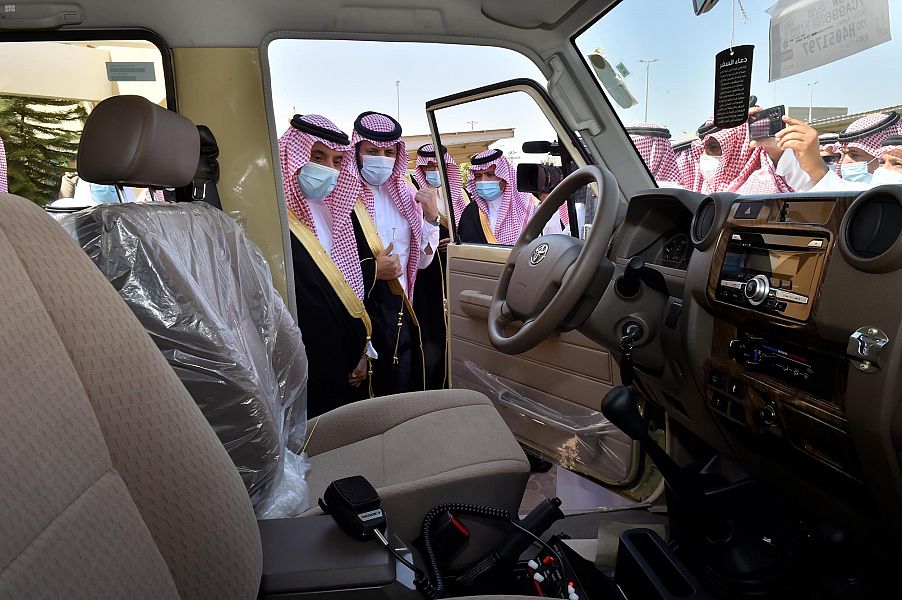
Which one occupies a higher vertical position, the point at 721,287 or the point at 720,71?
the point at 720,71

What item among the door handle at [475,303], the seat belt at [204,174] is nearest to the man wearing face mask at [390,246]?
the door handle at [475,303]

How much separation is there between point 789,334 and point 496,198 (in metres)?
3.27

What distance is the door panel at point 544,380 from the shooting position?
206 cm

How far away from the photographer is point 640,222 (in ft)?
5.51

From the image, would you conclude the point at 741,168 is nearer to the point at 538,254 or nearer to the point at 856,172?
the point at 856,172

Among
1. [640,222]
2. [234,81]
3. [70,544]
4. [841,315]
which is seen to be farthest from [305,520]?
[234,81]

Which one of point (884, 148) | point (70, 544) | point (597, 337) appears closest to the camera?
point (70, 544)

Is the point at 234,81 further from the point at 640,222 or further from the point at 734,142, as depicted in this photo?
the point at 734,142

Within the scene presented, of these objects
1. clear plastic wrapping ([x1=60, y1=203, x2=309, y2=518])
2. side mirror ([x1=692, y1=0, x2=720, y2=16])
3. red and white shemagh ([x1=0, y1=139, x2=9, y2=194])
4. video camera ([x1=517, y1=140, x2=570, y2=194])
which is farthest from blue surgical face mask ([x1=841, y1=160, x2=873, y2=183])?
red and white shemagh ([x1=0, y1=139, x2=9, y2=194])

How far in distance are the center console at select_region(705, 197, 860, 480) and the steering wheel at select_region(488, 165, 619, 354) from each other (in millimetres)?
252

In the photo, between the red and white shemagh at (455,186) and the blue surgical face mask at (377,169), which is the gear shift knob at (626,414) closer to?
the red and white shemagh at (455,186)

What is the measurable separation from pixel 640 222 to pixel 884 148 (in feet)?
1.76

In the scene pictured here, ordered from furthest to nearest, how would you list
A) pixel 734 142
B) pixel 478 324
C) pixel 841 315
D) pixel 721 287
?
pixel 478 324, pixel 734 142, pixel 721 287, pixel 841 315

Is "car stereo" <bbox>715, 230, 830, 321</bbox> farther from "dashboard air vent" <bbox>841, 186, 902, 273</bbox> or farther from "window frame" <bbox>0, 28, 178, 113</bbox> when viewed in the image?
"window frame" <bbox>0, 28, 178, 113</bbox>
